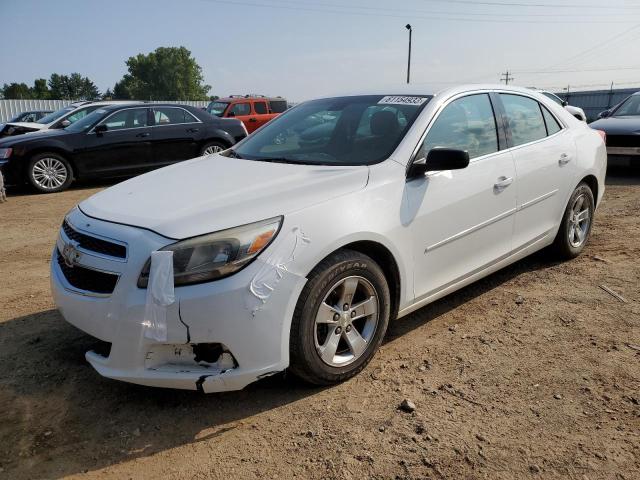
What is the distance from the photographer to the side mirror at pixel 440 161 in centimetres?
306

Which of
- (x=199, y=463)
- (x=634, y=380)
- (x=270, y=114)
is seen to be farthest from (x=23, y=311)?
(x=270, y=114)

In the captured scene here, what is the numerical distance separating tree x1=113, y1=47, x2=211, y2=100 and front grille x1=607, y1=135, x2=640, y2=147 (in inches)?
4548

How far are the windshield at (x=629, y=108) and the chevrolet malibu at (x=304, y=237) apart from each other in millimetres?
7508

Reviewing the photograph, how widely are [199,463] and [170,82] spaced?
125m

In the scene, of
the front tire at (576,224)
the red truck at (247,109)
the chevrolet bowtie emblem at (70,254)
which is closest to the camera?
the chevrolet bowtie emblem at (70,254)

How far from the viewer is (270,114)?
1709cm

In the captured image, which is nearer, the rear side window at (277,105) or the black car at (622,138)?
the black car at (622,138)

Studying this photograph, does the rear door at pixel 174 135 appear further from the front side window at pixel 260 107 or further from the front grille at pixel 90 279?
the front grille at pixel 90 279

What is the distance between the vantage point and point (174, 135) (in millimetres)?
10406

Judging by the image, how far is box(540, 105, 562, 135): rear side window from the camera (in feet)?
14.5

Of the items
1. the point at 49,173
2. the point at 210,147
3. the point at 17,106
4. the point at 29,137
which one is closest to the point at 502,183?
the point at 210,147

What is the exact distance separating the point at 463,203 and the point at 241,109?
14.2 meters

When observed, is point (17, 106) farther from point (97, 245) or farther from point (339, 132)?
point (97, 245)

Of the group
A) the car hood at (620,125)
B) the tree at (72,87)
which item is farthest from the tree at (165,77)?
the car hood at (620,125)
